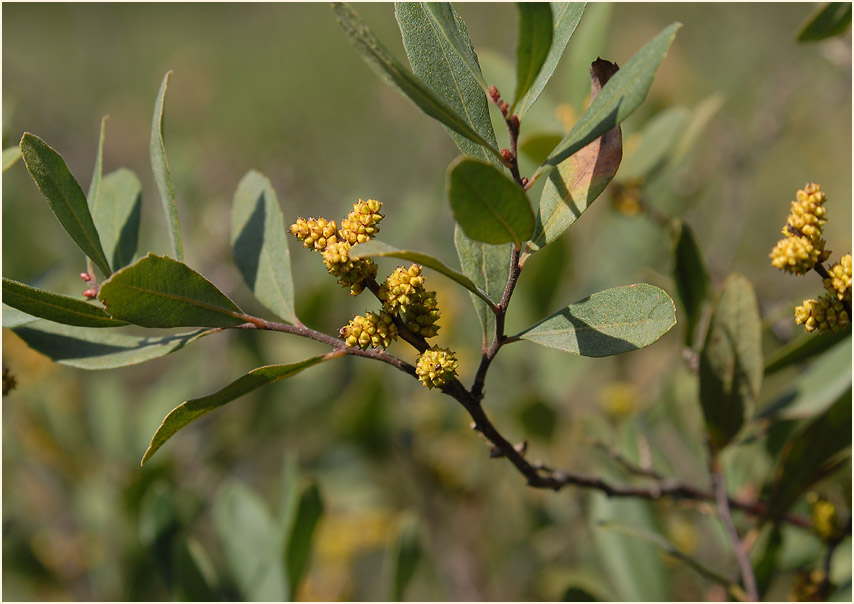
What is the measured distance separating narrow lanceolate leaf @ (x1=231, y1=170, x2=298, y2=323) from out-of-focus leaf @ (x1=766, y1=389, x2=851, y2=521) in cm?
79

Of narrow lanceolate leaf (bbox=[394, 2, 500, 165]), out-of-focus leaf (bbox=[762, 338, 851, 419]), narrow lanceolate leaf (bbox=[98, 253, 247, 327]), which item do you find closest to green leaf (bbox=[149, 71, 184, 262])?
narrow lanceolate leaf (bbox=[98, 253, 247, 327])

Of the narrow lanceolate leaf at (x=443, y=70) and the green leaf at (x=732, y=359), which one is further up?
the narrow lanceolate leaf at (x=443, y=70)

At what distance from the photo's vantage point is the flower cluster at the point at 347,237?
0.76 meters

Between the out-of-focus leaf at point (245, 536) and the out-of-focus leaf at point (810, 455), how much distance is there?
872 mm

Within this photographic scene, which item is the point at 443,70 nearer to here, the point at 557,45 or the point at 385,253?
the point at 557,45

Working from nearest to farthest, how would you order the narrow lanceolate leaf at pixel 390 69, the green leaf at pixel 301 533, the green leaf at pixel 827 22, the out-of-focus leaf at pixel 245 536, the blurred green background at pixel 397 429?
the narrow lanceolate leaf at pixel 390 69 < the green leaf at pixel 827 22 < the green leaf at pixel 301 533 < the out-of-focus leaf at pixel 245 536 < the blurred green background at pixel 397 429

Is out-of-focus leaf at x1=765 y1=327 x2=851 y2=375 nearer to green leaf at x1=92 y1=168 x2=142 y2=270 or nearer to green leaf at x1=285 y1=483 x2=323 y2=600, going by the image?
green leaf at x1=285 y1=483 x2=323 y2=600

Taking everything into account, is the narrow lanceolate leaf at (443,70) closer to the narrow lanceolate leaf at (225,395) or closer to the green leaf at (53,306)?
the narrow lanceolate leaf at (225,395)

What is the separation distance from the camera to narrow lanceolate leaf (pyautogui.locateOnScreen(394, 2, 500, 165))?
2.65ft

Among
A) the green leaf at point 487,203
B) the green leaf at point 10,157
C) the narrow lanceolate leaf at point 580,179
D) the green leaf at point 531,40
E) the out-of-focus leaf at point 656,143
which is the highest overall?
the out-of-focus leaf at point 656,143

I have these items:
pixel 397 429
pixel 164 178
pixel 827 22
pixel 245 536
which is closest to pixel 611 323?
pixel 164 178

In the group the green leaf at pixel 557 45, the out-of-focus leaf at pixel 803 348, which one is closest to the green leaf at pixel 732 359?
the out-of-focus leaf at pixel 803 348

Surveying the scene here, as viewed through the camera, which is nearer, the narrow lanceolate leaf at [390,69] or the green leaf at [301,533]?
the narrow lanceolate leaf at [390,69]

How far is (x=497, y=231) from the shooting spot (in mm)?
714
